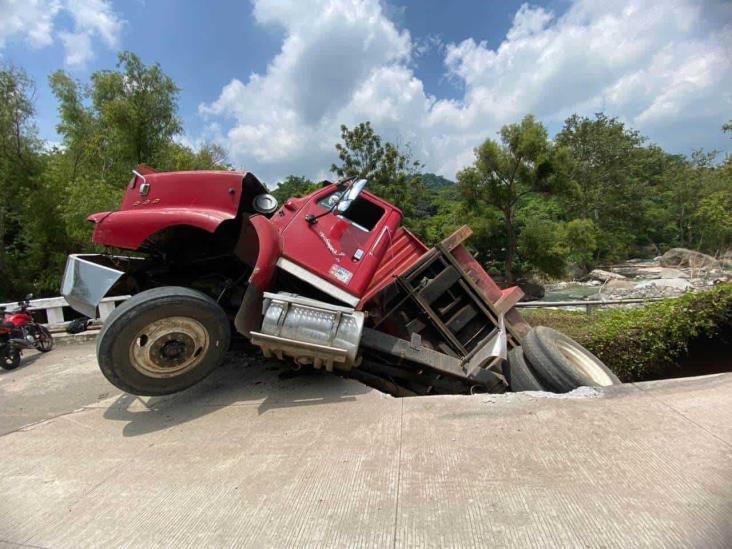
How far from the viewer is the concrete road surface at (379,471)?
1934mm

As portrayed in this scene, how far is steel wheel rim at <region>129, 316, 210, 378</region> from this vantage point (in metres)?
3.35

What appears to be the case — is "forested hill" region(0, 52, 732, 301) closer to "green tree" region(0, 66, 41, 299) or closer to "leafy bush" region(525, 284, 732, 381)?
"green tree" region(0, 66, 41, 299)

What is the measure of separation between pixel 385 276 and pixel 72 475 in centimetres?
315

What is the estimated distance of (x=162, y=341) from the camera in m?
3.40

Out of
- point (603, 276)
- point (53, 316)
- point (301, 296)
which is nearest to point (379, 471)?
point (301, 296)

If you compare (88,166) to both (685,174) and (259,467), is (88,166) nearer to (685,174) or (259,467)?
(259,467)

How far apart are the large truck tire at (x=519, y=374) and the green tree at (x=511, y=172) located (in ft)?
60.1

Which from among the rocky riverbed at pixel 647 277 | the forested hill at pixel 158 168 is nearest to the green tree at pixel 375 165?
the forested hill at pixel 158 168

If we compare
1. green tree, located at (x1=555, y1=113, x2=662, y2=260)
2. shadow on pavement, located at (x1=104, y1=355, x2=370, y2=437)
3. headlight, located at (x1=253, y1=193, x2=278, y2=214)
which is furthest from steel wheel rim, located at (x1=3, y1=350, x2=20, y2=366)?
green tree, located at (x1=555, y1=113, x2=662, y2=260)

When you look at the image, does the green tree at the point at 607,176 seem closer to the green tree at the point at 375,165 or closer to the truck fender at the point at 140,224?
the green tree at the point at 375,165

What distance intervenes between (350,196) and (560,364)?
8.64ft

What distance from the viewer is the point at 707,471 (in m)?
A: 2.23

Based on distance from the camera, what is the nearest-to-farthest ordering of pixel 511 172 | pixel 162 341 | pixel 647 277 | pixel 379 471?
pixel 379 471, pixel 162 341, pixel 511 172, pixel 647 277

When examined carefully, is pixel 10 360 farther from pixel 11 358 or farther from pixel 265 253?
pixel 265 253
